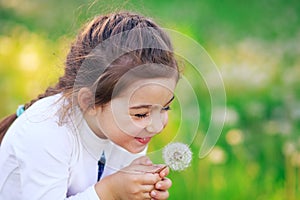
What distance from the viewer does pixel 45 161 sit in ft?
4.68

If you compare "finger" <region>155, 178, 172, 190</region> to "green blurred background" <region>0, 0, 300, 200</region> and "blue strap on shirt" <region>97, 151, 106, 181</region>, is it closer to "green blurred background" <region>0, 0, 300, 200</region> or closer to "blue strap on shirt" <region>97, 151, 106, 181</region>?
"blue strap on shirt" <region>97, 151, 106, 181</region>

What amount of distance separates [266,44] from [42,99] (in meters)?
1.08

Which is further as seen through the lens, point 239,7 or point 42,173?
point 239,7

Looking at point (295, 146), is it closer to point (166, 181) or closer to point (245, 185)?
point (245, 185)

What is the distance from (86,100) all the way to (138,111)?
138 millimetres

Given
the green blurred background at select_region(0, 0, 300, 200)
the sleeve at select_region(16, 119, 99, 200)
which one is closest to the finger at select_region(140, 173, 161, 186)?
the sleeve at select_region(16, 119, 99, 200)

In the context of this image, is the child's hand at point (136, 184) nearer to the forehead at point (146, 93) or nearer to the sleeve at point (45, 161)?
the sleeve at point (45, 161)

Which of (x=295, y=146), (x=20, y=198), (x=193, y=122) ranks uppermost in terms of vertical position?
(x=295, y=146)

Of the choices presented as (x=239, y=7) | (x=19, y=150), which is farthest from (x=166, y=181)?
(x=239, y=7)

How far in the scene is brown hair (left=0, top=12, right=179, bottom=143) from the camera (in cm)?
136

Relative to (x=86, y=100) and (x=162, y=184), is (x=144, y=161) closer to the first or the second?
(x=162, y=184)

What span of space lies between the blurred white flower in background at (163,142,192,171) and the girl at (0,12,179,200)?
0.03 meters

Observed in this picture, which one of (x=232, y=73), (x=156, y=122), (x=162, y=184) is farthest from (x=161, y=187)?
(x=232, y=73)

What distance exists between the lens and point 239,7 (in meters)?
2.47
